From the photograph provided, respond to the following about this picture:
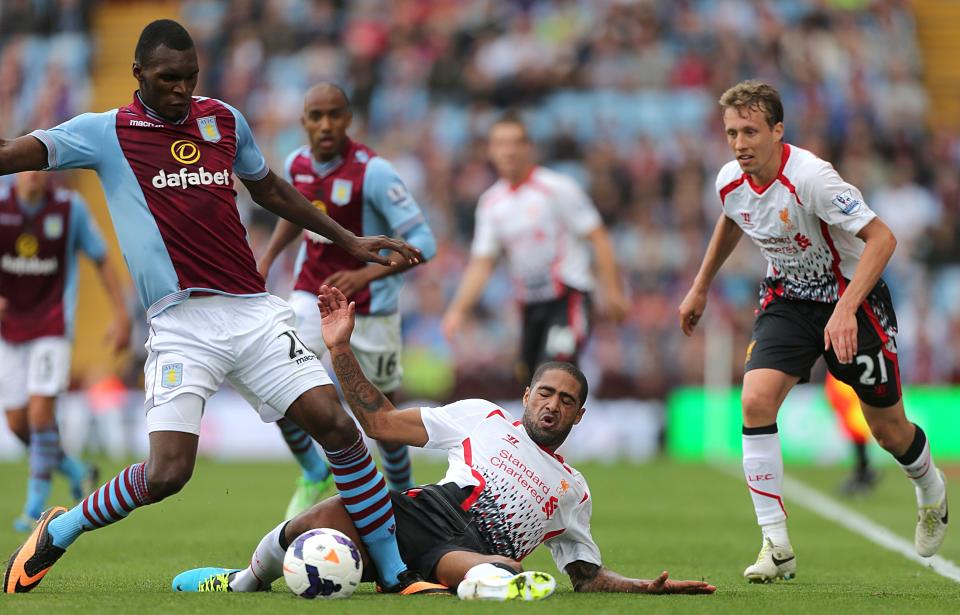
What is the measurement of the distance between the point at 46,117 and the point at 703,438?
11.1 m

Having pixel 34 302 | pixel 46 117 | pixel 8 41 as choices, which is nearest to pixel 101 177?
pixel 34 302

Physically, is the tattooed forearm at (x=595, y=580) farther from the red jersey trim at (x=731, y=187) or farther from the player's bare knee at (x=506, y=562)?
the red jersey trim at (x=731, y=187)

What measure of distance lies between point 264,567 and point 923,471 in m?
3.55

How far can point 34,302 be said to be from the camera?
1023 cm

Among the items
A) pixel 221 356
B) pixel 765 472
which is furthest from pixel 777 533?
pixel 221 356

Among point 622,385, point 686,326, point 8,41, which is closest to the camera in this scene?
point 686,326

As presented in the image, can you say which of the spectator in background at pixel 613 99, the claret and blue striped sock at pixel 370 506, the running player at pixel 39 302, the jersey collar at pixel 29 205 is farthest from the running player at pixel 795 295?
the spectator in background at pixel 613 99

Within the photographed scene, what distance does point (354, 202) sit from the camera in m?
8.59

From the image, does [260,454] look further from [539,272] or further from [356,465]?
[356,465]

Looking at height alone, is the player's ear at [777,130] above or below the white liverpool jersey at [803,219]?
above

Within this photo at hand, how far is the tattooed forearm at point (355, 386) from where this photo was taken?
6.16m

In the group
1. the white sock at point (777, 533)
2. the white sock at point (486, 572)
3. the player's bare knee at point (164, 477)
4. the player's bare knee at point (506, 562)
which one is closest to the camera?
the white sock at point (486, 572)

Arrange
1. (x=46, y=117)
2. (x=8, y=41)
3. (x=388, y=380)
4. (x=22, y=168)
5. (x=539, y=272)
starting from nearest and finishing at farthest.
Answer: (x=22, y=168), (x=388, y=380), (x=539, y=272), (x=46, y=117), (x=8, y=41)

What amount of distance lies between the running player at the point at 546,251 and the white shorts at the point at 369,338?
207cm
